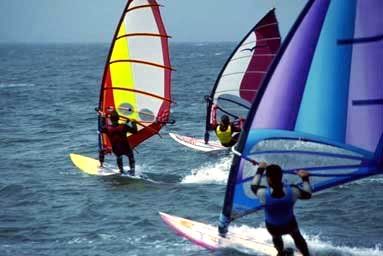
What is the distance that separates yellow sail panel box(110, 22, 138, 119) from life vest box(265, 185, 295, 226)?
9.55 meters

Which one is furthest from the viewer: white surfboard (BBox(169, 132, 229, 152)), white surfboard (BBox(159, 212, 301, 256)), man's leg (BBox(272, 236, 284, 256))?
white surfboard (BBox(169, 132, 229, 152))

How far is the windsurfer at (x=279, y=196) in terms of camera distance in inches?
330

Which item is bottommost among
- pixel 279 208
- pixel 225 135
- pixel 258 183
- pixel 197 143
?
pixel 197 143

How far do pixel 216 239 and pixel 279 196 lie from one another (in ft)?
8.18

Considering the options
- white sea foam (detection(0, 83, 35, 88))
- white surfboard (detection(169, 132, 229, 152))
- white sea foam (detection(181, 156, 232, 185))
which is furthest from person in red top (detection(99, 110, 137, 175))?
white sea foam (detection(0, 83, 35, 88))

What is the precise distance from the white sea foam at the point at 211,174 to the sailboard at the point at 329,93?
7519mm

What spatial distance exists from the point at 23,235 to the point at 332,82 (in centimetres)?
671

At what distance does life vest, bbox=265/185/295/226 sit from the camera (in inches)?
333

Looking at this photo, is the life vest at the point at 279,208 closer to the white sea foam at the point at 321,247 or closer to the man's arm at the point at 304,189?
the man's arm at the point at 304,189

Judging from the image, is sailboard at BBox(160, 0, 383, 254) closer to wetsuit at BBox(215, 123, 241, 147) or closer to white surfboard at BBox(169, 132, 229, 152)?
wetsuit at BBox(215, 123, 241, 147)

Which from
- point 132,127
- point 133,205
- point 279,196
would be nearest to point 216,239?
point 279,196

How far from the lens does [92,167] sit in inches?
709

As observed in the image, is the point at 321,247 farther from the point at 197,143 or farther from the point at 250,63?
the point at 197,143

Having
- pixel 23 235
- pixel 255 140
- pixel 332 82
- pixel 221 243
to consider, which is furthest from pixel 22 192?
pixel 332 82
